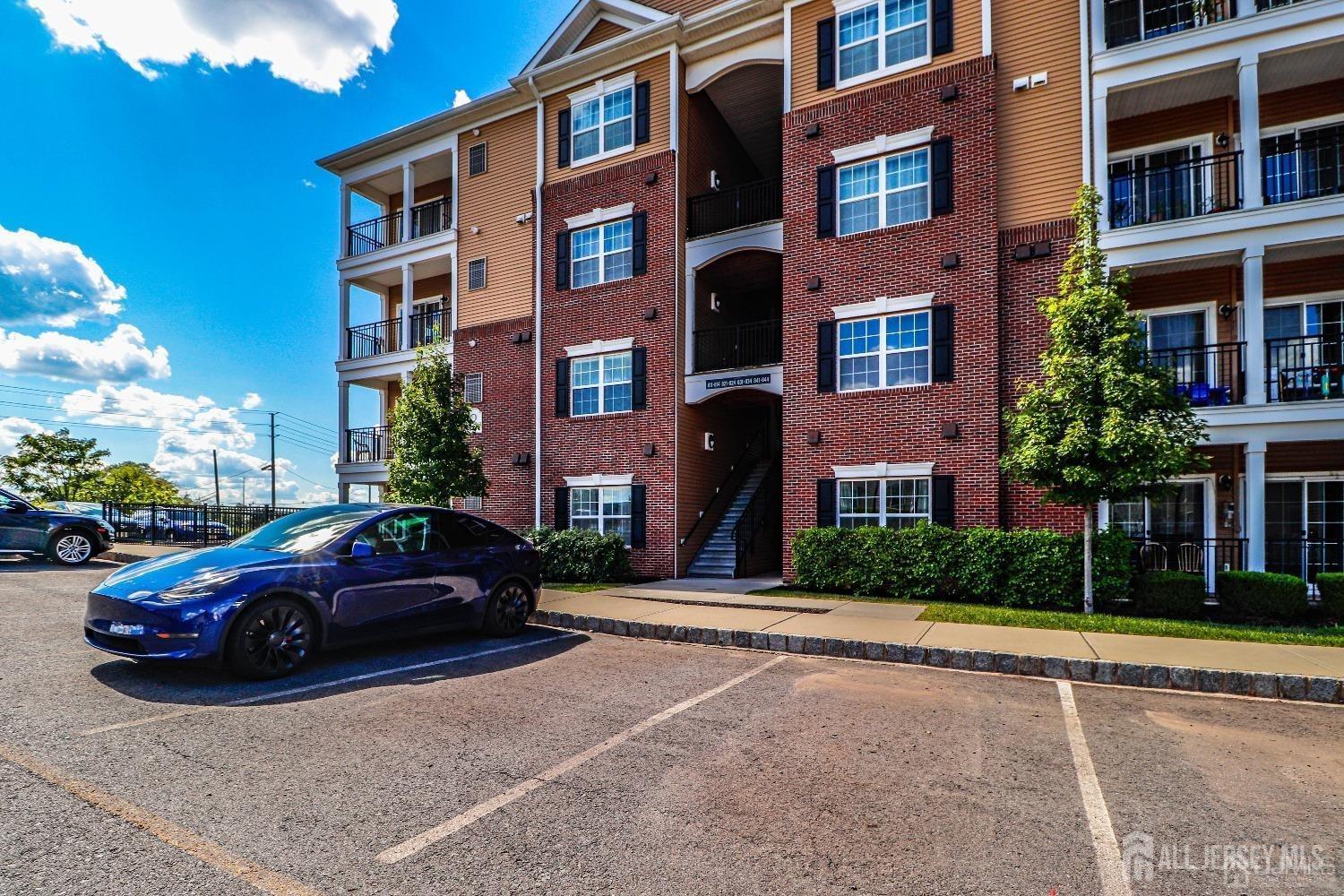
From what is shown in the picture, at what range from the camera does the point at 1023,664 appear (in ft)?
22.9

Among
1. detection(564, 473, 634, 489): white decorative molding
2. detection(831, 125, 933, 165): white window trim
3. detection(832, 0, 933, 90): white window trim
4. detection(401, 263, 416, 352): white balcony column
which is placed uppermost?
detection(832, 0, 933, 90): white window trim

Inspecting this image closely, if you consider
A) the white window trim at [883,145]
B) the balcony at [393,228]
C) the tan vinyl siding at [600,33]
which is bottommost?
the white window trim at [883,145]

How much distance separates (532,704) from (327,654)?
2.95 meters

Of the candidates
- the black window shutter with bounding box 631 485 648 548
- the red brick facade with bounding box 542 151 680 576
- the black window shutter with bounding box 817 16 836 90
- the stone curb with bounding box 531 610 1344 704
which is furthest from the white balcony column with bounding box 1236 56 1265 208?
the black window shutter with bounding box 631 485 648 548

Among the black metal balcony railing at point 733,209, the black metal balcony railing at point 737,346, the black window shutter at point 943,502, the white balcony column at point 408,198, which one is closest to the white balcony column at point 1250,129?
the black window shutter at point 943,502

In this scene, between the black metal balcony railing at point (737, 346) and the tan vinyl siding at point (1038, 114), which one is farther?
the black metal balcony railing at point (737, 346)

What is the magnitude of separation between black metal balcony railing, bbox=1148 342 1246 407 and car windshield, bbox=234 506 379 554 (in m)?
13.1

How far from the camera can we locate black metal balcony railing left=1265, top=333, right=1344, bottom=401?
12.2 meters

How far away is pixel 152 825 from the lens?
11.1ft

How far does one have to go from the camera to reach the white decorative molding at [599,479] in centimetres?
1631

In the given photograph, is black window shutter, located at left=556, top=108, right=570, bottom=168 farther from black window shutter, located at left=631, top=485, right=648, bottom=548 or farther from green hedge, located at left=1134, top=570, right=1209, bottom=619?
green hedge, located at left=1134, top=570, right=1209, bottom=619

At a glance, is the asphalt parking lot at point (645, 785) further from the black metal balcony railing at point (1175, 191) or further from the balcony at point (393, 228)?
the balcony at point (393, 228)

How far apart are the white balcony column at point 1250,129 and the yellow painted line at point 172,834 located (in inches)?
619

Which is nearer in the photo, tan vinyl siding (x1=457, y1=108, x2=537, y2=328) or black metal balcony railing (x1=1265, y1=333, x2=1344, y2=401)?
black metal balcony railing (x1=1265, y1=333, x2=1344, y2=401)
